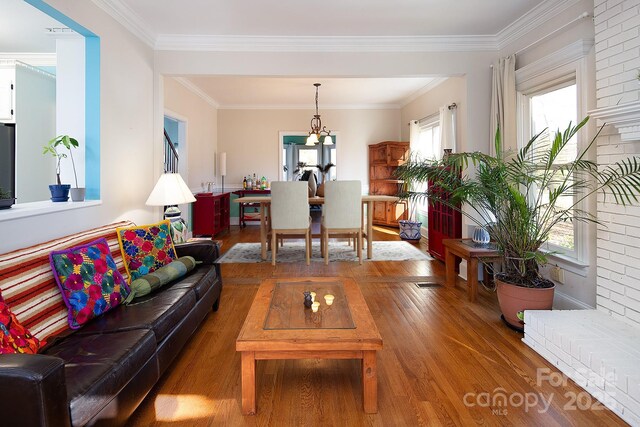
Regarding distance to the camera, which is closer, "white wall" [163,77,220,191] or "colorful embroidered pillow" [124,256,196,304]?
"colorful embroidered pillow" [124,256,196,304]

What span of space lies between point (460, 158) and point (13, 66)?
4.39 m

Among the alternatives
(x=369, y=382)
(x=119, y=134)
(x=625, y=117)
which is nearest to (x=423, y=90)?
(x=625, y=117)

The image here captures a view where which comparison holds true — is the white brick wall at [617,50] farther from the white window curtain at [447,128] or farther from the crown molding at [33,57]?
the crown molding at [33,57]

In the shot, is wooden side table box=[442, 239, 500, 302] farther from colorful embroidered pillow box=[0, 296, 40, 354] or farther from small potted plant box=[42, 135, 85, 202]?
small potted plant box=[42, 135, 85, 202]

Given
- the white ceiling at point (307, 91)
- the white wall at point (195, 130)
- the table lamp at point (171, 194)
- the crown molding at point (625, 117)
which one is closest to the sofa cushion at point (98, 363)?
the table lamp at point (171, 194)

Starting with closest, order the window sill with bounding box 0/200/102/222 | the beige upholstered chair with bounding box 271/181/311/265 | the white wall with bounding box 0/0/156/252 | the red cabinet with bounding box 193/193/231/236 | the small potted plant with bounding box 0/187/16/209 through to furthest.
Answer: the window sill with bounding box 0/200/102/222 < the small potted plant with bounding box 0/187/16/209 < the white wall with bounding box 0/0/156/252 < the beige upholstered chair with bounding box 271/181/311/265 < the red cabinet with bounding box 193/193/231/236

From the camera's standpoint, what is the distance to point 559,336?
2.22 metres

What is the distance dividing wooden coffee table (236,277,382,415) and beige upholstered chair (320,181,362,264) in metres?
2.69

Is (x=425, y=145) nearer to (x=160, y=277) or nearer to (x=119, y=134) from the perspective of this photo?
(x=119, y=134)

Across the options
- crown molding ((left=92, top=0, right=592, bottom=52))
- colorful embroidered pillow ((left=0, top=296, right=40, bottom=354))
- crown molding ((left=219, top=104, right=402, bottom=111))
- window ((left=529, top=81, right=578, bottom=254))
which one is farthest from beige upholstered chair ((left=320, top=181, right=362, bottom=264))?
crown molding ((left=219, top=104, right=402, bottom=111))

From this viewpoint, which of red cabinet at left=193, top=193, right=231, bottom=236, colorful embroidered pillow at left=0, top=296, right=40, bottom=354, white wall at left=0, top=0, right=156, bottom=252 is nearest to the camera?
colorful embroidered pillow at left=0, top=296, right=40, bottom=354

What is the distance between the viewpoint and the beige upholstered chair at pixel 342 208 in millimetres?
4762

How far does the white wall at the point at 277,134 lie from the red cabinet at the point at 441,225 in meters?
3.38

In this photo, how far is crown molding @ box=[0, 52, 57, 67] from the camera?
13.7ft
